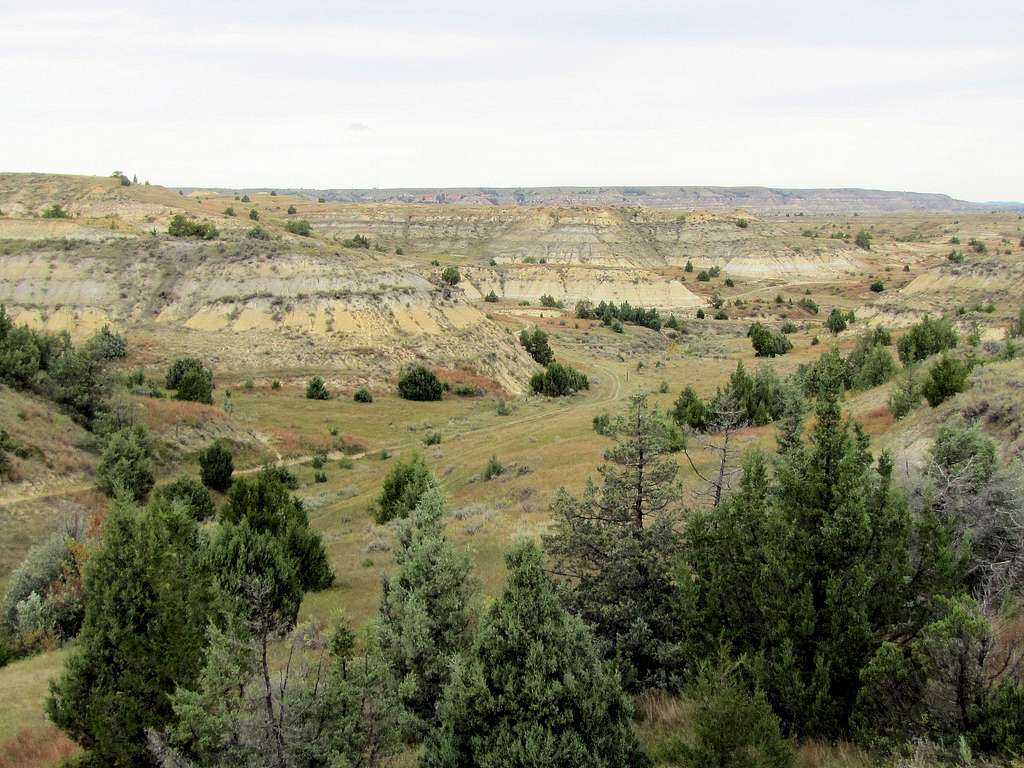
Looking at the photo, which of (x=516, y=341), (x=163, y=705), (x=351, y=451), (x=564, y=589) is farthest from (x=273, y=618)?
(x=516, y=341)

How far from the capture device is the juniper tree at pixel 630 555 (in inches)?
406

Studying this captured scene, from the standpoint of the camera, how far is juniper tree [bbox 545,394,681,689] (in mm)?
10305

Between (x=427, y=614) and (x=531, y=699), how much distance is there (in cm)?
305

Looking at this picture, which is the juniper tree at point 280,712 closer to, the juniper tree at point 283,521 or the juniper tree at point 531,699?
the juniper tree at point 531,699

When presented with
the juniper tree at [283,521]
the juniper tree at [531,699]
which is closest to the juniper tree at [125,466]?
the juniper tree at [283,521]

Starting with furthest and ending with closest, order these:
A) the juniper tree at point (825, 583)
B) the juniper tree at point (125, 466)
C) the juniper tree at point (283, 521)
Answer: the juniper tree at point (125, 466) → the juniper tree at point (283, 521) → the juniper tree at point (825, 583)

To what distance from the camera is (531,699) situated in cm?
726

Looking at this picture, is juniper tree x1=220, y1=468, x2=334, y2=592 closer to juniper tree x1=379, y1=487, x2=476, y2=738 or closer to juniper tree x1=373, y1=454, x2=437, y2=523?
juniper tree x1=373, y1=454, x2=437, y2=523

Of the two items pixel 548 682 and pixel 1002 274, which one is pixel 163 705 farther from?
pixel 1002 274

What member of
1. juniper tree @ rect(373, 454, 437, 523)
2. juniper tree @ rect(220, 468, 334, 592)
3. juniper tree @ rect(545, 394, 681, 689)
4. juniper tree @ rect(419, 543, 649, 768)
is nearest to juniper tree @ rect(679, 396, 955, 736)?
juniper tree @ rect(545, 394, 681, 689)

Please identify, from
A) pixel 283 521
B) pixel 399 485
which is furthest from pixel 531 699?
pixel 399 485

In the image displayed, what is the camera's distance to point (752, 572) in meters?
9.09

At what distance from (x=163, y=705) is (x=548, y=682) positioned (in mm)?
5617

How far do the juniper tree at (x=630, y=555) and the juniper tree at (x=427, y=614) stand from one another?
1671 mm
